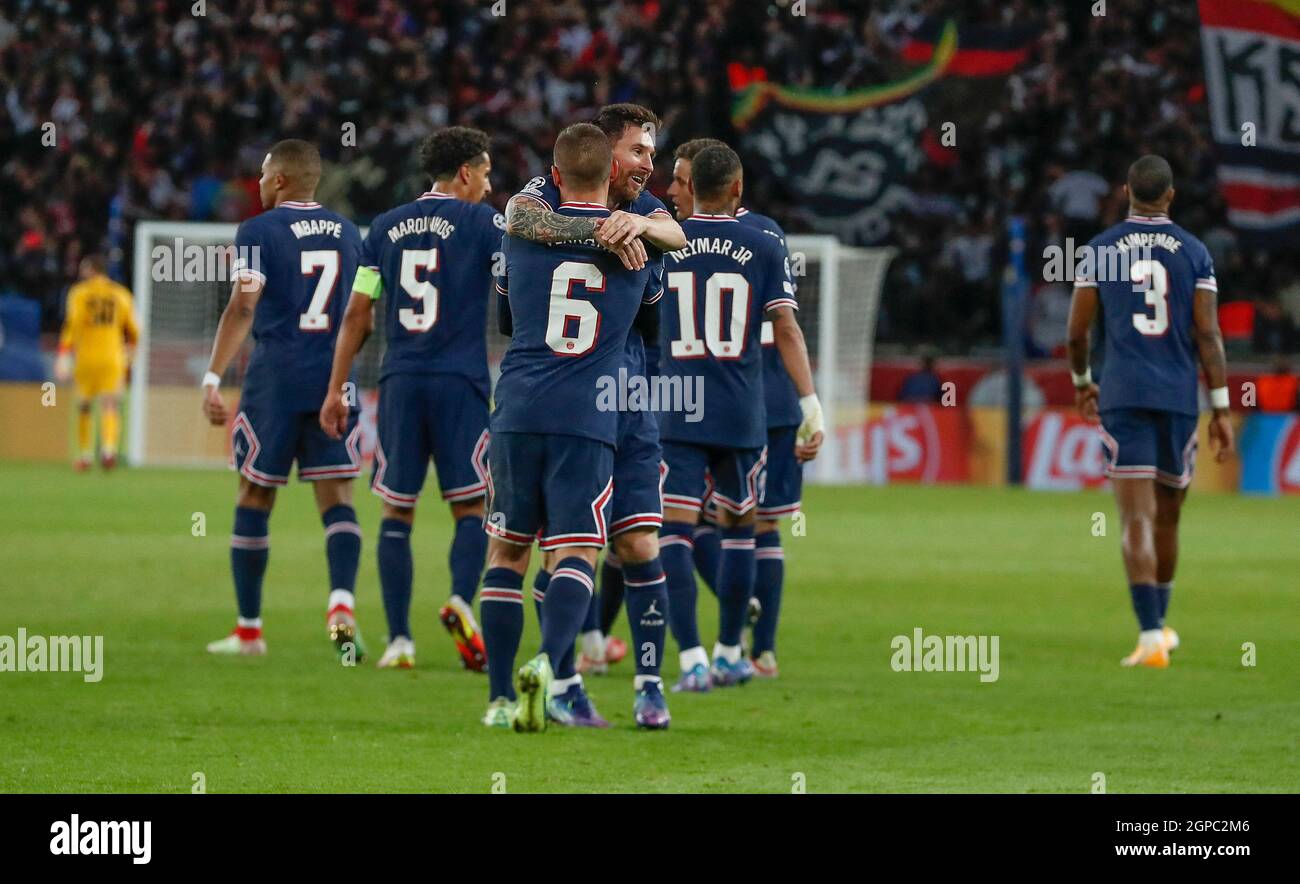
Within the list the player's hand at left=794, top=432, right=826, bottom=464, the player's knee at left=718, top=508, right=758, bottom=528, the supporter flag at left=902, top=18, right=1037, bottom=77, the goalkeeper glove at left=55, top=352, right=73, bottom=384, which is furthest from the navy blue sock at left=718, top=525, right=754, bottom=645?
the supporter flag at left=902, top=18, right=1037, bottom=77

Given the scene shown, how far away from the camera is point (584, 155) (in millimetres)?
6750

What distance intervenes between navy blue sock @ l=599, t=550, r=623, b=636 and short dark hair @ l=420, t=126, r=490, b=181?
1766mm

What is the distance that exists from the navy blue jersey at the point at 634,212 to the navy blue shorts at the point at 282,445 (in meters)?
2.56

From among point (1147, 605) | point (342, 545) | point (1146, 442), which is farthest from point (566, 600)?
point (1146, 442)

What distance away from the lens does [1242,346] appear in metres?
22.6

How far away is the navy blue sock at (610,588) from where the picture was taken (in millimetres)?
9039

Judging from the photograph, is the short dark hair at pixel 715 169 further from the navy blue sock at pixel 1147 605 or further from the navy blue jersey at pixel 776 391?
the navy blue sock at pixel 1147 605

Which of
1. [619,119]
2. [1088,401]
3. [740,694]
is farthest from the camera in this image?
[1088,401]

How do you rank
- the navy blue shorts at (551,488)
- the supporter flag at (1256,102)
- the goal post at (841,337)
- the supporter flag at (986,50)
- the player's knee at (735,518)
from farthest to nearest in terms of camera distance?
the supporter flag at (986,50)
the goal post at (841,337)
the supporter flag at (1256,102)
the player's knee at (735,518)
the navy blue shorts at (551,488)

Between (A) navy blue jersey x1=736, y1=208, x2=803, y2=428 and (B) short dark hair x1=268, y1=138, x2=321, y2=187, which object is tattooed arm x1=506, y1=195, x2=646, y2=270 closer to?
(A) navy blue jersey x1=736, y1=208, x2=803, y2=428

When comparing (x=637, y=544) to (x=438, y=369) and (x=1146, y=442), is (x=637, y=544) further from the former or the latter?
(x=1146, y=442)

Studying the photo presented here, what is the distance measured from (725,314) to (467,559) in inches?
63.4

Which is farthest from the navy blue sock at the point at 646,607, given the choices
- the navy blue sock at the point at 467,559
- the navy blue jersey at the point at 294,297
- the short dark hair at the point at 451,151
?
the navy blue jersey at the point at 294,297

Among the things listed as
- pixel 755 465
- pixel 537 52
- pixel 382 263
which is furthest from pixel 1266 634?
pixel 537 52
